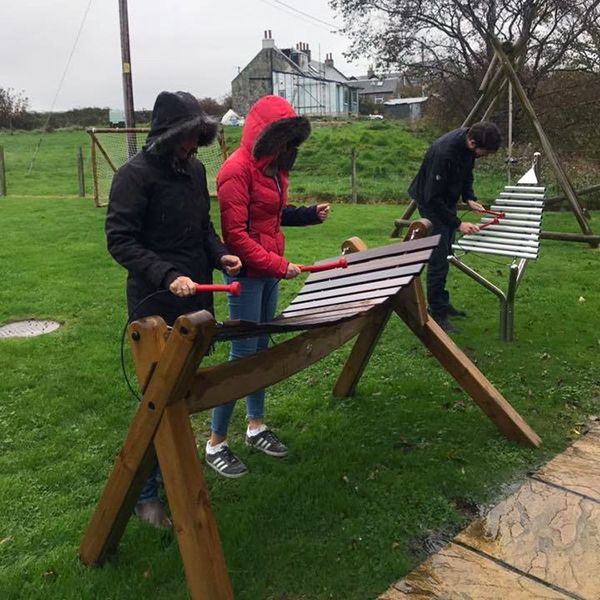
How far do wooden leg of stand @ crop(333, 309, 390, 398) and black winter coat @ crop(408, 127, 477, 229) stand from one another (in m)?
1.78

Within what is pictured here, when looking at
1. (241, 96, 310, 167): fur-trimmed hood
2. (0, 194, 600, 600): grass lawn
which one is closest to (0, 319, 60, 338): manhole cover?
(0, 194, 600, 600): grass lawn

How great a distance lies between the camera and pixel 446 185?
513cm

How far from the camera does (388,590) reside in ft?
7.72

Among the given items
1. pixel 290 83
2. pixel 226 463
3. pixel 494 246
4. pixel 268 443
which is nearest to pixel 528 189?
pixel 494 246

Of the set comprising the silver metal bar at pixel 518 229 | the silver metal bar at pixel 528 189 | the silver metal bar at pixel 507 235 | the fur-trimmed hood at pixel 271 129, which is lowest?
the silver metal bar at pixel 507 235

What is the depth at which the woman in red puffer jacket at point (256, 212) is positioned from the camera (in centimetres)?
290

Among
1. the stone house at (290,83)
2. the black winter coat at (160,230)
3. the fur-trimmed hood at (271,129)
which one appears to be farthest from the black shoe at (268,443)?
the stone house at (290,83)

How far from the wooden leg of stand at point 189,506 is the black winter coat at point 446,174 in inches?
137

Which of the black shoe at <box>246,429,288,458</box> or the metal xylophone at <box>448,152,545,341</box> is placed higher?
the metal xylophone at <box>448,152,545,341</box>

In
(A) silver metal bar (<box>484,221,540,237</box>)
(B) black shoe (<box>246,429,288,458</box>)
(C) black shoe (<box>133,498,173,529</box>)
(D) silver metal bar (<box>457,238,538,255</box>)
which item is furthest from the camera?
(A) silver metal bar (<box>484,221,540,237</box>)

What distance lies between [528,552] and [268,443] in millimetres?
1350

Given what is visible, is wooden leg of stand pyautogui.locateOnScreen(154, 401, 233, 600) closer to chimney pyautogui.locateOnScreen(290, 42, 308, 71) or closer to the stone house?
the stone house

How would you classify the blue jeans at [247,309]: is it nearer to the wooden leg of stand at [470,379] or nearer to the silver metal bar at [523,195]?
the wooden leg of stand at [470,379]

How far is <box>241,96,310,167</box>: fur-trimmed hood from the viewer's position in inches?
114
